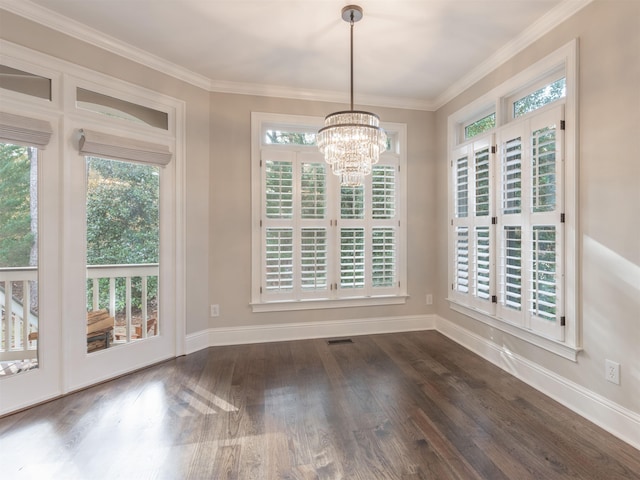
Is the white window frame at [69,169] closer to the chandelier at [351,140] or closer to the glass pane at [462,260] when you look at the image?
the chandelier at [351,140]

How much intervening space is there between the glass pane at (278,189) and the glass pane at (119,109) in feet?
3.55

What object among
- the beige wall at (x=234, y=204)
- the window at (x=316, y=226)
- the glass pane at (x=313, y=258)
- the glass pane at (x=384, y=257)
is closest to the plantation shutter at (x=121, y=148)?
the beige wall at (x=234, y=204)

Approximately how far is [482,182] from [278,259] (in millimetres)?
2207

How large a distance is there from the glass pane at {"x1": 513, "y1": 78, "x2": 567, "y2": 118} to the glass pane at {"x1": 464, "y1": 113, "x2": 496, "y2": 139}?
0.29 metres

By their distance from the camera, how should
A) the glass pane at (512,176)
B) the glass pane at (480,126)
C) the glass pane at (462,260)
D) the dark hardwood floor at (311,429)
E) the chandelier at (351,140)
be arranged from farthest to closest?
the glass pane at (462,260), the glass pane at (480,126), the glass pane at (512,176), the chandelier at (351,140), the dark hardwood floor at (311,429)

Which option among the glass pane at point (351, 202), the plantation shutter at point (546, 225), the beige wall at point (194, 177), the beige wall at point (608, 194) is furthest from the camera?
the glass pane at point (351, 202)

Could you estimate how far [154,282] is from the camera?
9.58 feet

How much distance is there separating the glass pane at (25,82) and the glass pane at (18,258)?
1.30ft

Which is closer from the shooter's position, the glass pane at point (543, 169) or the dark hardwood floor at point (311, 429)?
the dark hardwood floor at point (311, 429)

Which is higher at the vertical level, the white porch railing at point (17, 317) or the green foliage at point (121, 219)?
the green foliage at point (121, 219)

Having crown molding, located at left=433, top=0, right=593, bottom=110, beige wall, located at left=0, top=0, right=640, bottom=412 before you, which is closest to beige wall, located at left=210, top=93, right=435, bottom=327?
beige wall, located at left=0, top=0, right=640, bottom=412

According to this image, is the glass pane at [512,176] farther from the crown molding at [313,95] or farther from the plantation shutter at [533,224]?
the crown molding at [313,95]

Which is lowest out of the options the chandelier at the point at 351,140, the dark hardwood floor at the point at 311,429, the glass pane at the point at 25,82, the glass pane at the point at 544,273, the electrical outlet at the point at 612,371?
the dark hardwood floor at the point at 311,429

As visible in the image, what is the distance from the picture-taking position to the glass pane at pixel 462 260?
3.24m
